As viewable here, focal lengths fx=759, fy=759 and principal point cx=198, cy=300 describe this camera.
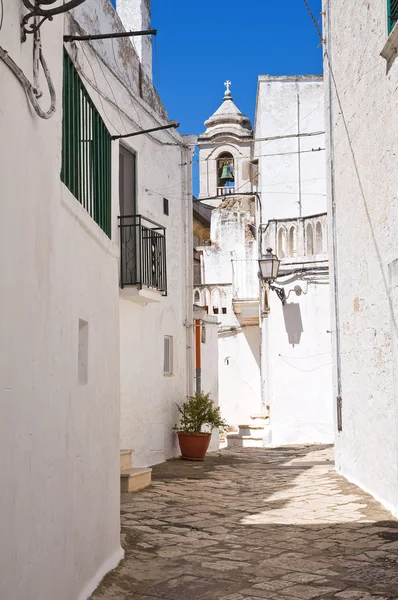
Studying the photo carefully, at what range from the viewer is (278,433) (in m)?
18.3

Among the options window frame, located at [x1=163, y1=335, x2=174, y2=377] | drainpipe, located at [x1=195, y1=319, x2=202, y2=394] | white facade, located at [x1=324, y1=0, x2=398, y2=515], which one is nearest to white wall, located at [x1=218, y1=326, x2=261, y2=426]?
drainpipe, located at [x1=195, y1=319, x2=202, y2=394]

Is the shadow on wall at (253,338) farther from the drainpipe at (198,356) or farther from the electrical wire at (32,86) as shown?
the electrical wire at (32,86)

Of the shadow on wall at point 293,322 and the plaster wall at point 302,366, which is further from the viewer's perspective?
the shadow on wall at point 293,322

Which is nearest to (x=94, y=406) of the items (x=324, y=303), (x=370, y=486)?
(x=370, y=486)

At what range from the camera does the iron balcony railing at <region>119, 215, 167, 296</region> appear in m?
13.2

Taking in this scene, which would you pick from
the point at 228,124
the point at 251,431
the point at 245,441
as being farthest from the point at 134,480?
the point at 228,124

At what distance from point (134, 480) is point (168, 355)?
5.41m

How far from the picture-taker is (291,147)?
22.5 meters

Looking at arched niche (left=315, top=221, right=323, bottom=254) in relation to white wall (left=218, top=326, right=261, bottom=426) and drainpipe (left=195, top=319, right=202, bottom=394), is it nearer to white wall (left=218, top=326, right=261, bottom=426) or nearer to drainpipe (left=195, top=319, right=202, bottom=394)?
drainpipe (left=195, top=319, right=202, bottom=394)

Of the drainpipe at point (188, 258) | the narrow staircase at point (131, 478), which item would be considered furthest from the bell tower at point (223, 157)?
the narrow staircase at point (131, 478)

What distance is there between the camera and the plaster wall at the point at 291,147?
22.0 metres

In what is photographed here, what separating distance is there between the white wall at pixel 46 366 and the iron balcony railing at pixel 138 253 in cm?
717

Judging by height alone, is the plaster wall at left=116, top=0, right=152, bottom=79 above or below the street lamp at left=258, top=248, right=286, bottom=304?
above

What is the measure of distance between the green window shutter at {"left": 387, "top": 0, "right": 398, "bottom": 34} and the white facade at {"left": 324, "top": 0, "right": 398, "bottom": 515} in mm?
169
